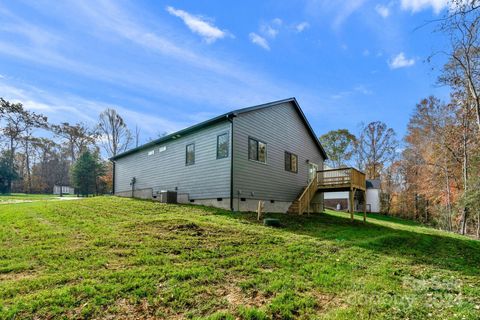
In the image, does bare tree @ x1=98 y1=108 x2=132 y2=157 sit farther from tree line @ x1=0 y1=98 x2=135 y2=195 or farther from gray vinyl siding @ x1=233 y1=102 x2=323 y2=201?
gray vinyl siding @ x1=233 y1=102 x2=323 y2=201

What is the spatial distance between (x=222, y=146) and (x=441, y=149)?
60.3 ft

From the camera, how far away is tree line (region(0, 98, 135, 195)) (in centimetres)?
3172

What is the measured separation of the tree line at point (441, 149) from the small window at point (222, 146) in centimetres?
813

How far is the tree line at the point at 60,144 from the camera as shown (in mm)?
31719

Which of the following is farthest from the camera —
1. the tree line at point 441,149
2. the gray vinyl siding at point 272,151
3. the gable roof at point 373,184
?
the gable roof at point 373,184

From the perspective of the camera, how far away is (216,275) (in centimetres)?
452

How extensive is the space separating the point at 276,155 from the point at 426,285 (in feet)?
33.8

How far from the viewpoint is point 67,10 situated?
9625 millimetres

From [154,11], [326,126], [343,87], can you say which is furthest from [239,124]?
[326,126]

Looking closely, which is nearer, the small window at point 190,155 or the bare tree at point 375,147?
the small window at point 190,155

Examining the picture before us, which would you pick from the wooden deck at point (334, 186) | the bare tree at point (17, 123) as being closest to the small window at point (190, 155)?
the wooden deck at point (334, 186)

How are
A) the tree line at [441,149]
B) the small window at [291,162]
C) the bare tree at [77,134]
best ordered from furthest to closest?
1. the bare tree at [77,134]
2. the small window at [291,162]
3. the tree line at [441,149]

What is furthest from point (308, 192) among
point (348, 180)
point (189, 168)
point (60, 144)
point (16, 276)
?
point (60, 144)

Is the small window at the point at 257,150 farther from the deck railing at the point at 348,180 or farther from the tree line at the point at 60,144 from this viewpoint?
the tree line at the point at 60,144
